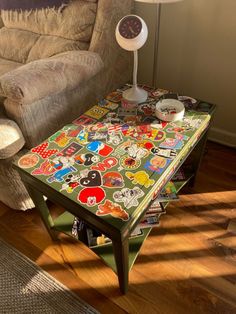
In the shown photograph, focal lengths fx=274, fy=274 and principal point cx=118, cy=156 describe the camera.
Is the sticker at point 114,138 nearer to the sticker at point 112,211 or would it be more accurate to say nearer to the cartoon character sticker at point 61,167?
the cartoon character sticker at point 61,167

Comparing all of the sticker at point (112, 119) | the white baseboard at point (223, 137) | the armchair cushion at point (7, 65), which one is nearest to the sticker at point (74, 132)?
the sticker at point (112, 119)

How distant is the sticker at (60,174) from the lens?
0.86m

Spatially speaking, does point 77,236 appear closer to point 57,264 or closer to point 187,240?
point 57,264

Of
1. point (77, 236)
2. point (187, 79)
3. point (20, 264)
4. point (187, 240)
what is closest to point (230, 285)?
point (187, 240)

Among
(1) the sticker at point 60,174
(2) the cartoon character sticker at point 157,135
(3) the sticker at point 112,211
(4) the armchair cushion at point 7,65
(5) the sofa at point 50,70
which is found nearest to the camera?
(3) the sticker at point 112,211

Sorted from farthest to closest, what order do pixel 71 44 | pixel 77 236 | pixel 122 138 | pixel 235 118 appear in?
pixel 235 118, pixel 71 44, pixel 77 236, pixel 122 138

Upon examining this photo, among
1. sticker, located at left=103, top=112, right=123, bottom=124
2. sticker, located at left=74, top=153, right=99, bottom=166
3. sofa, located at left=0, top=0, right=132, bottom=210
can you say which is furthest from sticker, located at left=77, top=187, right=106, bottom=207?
sofa, located at left=0, top=0, right=132, bottom=210

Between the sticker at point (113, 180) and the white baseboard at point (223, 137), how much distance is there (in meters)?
0.96

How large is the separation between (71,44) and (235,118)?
97 cm

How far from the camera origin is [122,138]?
100 cm

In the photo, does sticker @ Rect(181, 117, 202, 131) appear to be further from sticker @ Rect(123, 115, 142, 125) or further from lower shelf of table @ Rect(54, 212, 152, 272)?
lower shelf of table @ Rect(54, 212, 152, 272)

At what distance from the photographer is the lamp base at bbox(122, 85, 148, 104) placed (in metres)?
1.15

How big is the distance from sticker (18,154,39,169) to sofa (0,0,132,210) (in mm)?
192

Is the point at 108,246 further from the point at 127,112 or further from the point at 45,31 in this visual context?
the point at 45,31
